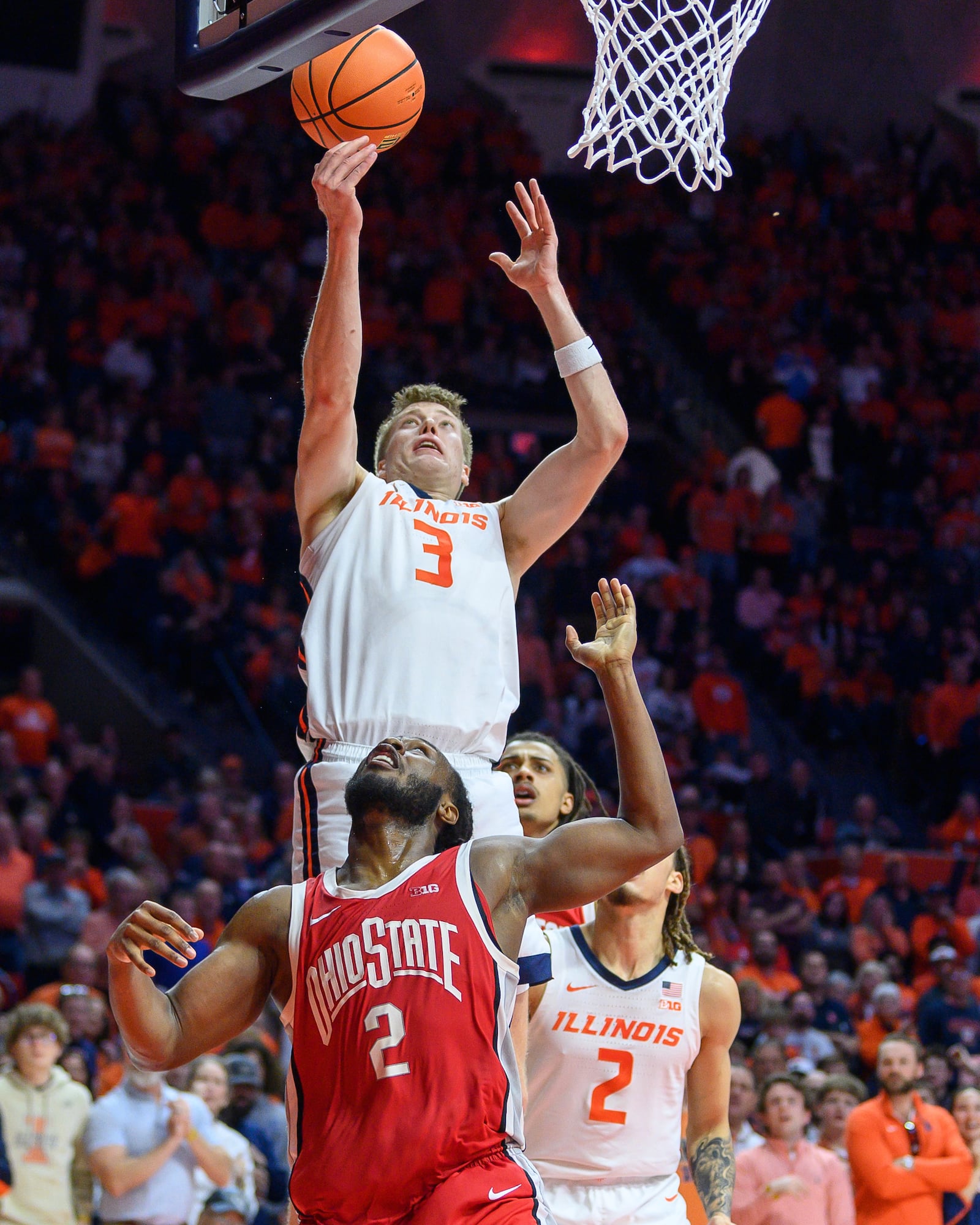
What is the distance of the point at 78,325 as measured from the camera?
1548cm

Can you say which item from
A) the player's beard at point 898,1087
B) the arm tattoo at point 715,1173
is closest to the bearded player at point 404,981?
the arm tattoo at point 715,1173

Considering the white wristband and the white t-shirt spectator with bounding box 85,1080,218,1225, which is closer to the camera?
the white wristband

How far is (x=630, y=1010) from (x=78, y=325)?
11.7 m

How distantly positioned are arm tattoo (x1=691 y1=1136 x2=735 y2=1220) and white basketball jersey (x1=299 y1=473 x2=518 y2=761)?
59.3 inches

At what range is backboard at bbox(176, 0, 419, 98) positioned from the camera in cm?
396

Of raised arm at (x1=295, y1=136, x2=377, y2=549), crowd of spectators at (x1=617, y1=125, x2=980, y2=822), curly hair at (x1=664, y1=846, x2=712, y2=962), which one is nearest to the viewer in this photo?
raised arm at (x1=295, y1=136, x2=377, y2=549)

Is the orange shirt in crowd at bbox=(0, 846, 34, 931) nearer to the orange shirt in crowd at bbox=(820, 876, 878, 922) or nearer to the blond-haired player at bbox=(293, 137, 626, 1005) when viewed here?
the orange shirt in crowd at bbox=(820, 876, 878, 922)

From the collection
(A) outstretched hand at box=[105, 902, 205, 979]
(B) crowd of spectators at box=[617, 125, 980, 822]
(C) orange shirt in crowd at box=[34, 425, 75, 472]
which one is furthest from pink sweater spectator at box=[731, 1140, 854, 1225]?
(C) orange shirt in crowd at box=[34, 425, 75, 472]

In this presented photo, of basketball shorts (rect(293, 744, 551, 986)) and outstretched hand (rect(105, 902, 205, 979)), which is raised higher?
outstretched hand (rect(105, 902, 205, 979))

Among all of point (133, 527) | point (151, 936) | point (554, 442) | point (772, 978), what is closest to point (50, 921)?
point (772, 978)

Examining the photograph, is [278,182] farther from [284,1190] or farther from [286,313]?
[284,1190]

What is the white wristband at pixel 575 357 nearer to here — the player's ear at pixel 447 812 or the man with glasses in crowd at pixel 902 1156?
the player's ear at pixel 447 812

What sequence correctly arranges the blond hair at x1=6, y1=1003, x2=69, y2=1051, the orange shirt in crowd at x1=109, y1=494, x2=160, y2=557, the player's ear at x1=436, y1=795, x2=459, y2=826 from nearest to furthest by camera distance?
1. the player's ear at x1=436, y1=795, x2=459, y2=826
2. the blond hair at x1=6, y1=1003, x2=69, y2=1051
3. the orange shirt in crowd at x1=109, y1=494, x2=160, y2=557

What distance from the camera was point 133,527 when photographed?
13.8 m
